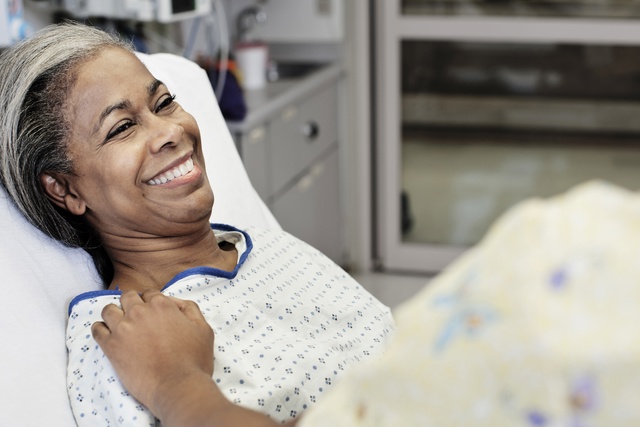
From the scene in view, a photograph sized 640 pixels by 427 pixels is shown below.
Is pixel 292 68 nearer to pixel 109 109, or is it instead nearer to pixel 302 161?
pixel 302 161

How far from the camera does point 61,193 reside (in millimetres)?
Result: 1492

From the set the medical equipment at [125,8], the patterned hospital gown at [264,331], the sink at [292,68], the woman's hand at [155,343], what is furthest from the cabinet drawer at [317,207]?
the woman's hand at [155,343]

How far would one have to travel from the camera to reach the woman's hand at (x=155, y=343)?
1137 millimetres

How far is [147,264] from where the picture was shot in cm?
151

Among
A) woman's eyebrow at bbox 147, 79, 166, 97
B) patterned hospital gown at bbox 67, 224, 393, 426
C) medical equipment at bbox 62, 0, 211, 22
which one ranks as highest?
woman's eyebrow at bbox 147, 79, 166, 97

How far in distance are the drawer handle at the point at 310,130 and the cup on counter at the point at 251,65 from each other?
232 mm

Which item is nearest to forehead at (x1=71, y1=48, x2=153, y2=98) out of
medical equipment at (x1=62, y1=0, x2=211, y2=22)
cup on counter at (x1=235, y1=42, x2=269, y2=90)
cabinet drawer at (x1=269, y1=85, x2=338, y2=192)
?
medical equipment at (x1=62, y1=0, x2=211, y2=22)

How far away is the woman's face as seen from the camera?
4.67 feet

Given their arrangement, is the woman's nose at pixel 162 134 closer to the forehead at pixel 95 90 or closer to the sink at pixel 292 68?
the forehead at pixel 95 90

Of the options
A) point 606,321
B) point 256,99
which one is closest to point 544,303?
point 606,321

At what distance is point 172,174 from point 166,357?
0.39m

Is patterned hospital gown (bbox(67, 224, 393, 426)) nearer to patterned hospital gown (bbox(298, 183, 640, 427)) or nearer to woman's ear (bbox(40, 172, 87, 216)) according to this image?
woman's ear (bbox(40, 172, 87, 216))

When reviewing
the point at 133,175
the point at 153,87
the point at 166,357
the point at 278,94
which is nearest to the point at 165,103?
the point at 153,87

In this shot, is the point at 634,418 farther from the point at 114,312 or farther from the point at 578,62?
the point at 578,62
